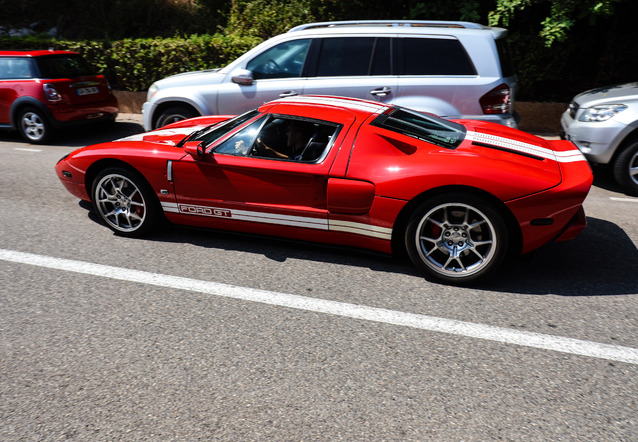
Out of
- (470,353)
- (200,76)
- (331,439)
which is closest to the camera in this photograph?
(331,439)

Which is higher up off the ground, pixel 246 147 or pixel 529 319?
pixel 246 147

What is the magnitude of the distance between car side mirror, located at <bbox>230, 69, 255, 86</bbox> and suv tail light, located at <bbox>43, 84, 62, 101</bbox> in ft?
11.2

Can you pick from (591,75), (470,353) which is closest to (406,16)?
(591,75)

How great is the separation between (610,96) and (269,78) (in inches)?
166

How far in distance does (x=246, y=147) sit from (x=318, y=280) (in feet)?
4.09

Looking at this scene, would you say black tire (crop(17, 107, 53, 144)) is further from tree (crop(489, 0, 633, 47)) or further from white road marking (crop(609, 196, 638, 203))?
white road marking (crop(609, 196, 638, 203))

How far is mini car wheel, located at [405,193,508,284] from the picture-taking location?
3.84 m

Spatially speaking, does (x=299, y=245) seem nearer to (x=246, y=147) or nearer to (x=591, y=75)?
(x=246, y=147)

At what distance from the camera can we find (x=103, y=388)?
9.48 feet

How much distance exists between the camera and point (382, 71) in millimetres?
6797

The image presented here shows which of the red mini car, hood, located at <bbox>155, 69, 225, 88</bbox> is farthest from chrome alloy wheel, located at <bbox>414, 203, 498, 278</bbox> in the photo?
the red mini car

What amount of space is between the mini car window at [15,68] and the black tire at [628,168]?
28.5 feet

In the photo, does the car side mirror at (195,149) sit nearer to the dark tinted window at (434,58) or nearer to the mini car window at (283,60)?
the mini car window at (283,60)

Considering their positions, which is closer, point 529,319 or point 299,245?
point 529,319
